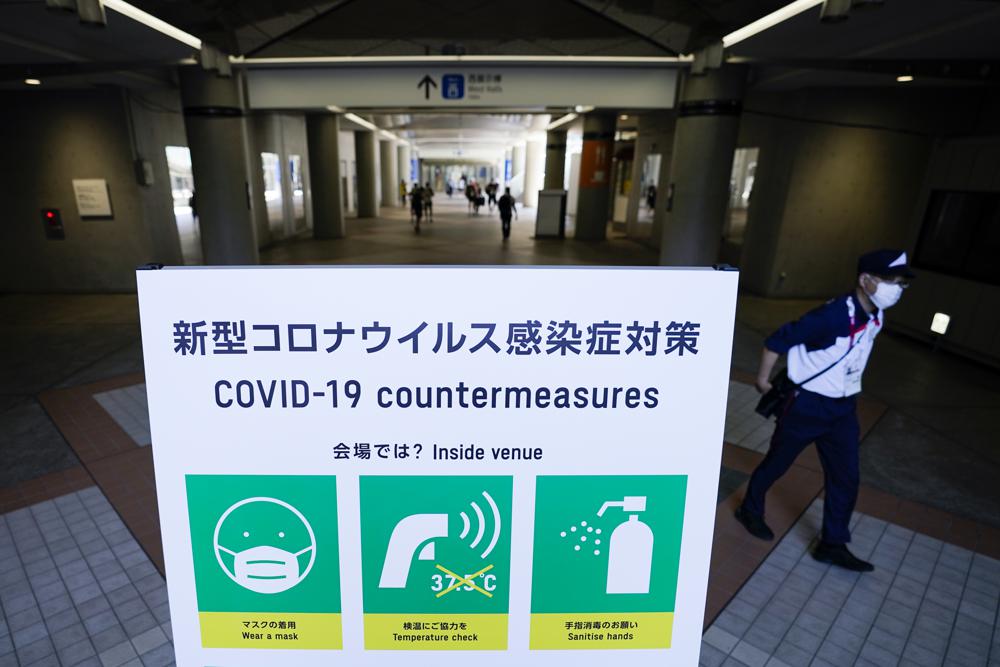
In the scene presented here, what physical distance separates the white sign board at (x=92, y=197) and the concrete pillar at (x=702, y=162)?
9.72 meters

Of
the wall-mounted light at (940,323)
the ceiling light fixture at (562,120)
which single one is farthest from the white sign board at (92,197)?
the wall-mounted light at (940,323)

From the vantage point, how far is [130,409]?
573 cm

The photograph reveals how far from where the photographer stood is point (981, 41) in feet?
18.7

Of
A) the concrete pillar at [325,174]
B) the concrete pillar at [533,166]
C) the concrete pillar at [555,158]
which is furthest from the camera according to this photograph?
the concrete pillar at [533,166]

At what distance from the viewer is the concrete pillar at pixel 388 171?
31.6 m

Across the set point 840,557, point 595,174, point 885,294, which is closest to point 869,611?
point 840,557

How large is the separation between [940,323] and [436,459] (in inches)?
366

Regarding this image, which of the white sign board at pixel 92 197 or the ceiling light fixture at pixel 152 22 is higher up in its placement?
the ceiling light fixture at pixel 152 22

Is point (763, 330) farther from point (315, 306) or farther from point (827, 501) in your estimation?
point (315, 306)

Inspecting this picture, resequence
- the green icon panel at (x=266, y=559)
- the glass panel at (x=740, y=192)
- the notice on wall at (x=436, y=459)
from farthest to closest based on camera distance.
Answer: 1. the glass panel at (x=740, y=192)
2. the green icon panel at (x=266, y=559)
3. the notice on wall at (x=436, y=459)

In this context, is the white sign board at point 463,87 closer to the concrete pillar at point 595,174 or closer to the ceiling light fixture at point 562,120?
the concrete pillar at point 595,174

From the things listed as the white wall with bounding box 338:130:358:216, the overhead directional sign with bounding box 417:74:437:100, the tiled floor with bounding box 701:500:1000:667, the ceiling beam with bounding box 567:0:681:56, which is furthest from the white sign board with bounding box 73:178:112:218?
the white wall with bounding box 338:130:358:216

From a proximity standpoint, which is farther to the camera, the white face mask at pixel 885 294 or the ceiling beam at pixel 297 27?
the ceiling beam at pixel 297 27

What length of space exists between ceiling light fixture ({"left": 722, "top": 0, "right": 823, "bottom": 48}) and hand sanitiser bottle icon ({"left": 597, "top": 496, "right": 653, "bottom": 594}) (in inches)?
231
